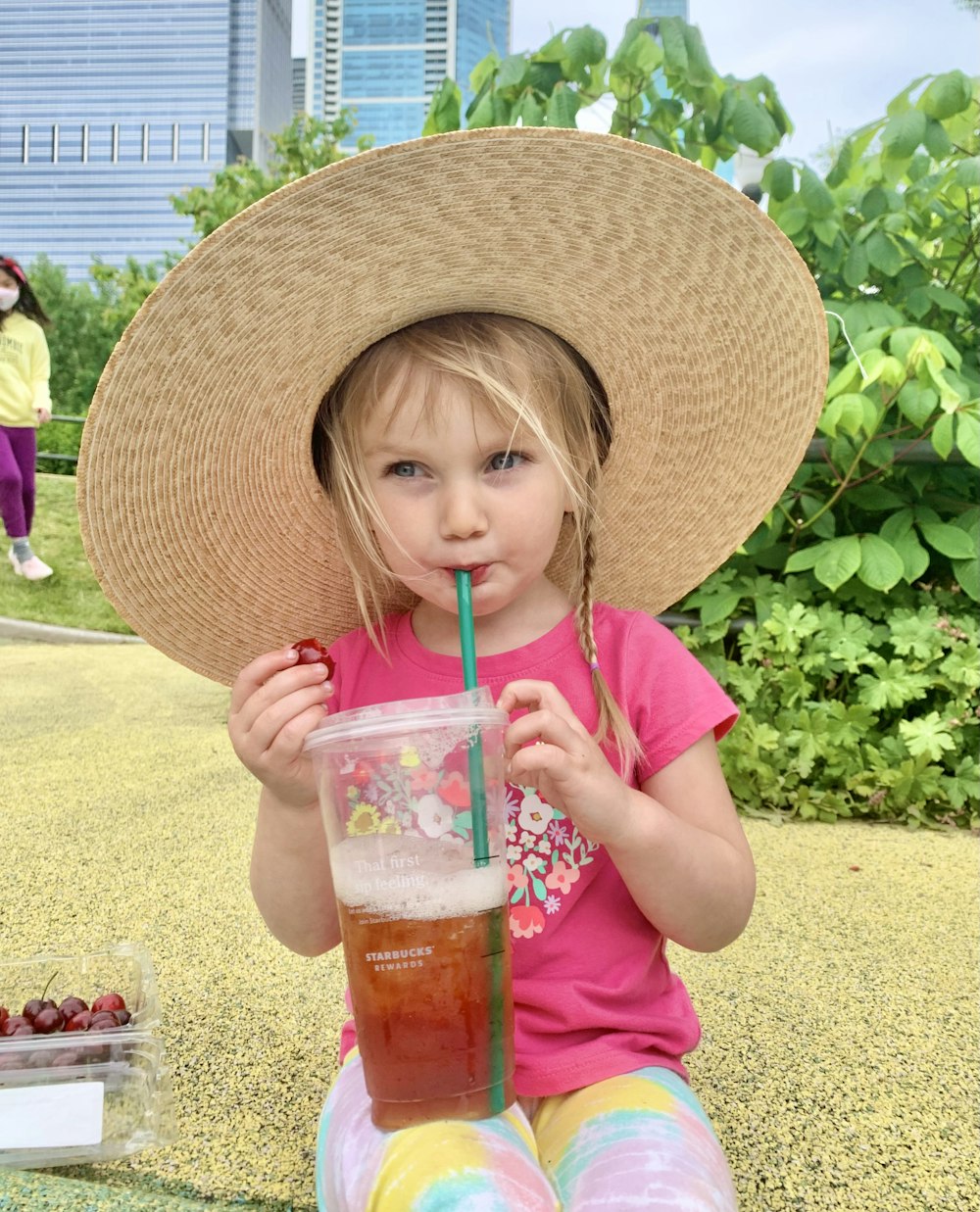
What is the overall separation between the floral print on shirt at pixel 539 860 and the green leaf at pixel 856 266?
205 cm

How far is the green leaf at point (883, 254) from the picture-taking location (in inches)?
105

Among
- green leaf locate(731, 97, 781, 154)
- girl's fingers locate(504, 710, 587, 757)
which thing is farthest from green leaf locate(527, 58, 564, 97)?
girl's fingers locate(504, 710, 587, 757)

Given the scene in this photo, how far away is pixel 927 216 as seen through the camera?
281 cm

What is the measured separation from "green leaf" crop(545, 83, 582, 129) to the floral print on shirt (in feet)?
6.54

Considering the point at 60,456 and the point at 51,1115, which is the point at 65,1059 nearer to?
the point at 51,1115

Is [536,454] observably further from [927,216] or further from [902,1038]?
[927,216]

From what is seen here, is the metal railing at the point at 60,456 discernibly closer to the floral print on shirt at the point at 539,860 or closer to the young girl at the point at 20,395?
the young girl at the point at 20,395

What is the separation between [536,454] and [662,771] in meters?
0.33

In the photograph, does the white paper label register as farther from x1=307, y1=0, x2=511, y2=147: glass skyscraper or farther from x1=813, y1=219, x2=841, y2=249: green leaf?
x1=307, y1=0, x2=511, y2=147: glass skyscraper

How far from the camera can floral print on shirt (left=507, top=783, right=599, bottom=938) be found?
3.63 feet

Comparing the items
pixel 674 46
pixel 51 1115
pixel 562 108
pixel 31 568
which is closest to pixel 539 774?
pixel 51 1115

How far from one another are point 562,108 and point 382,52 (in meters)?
2.61

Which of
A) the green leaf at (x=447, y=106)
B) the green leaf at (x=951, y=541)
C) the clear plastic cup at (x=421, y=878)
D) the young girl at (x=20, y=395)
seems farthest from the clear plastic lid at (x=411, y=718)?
the young girl at (x=20, y=395)

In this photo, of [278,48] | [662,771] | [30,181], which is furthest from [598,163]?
[278,48]
